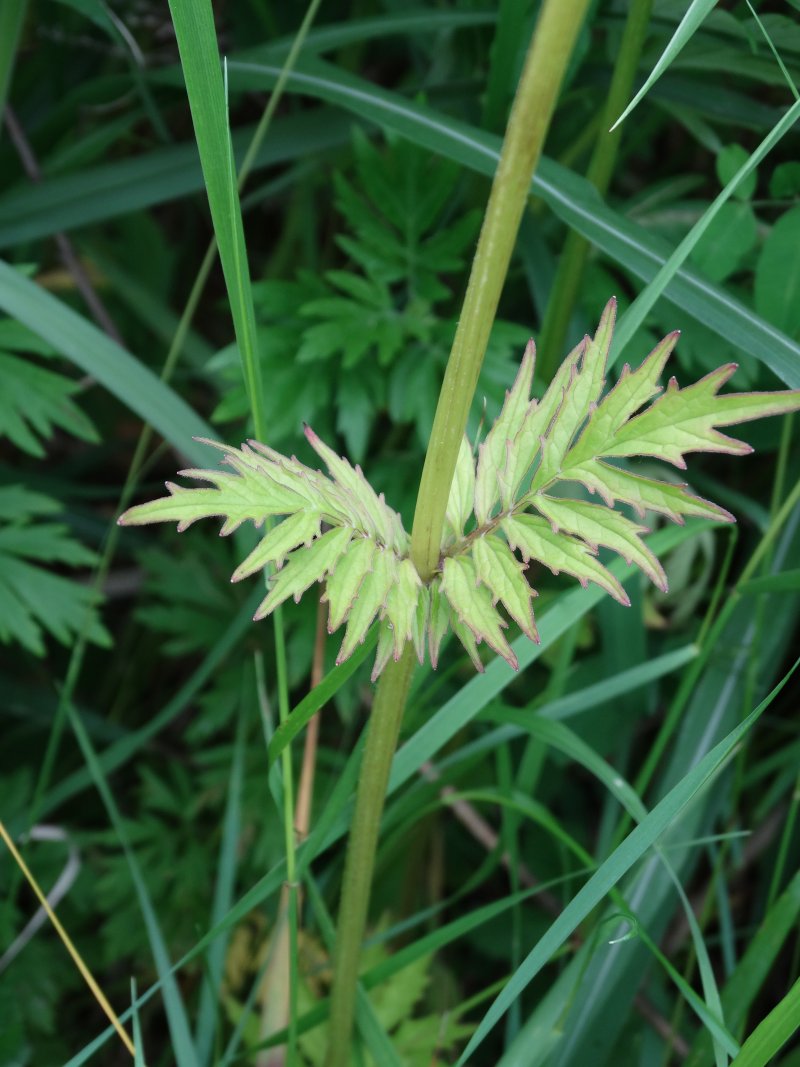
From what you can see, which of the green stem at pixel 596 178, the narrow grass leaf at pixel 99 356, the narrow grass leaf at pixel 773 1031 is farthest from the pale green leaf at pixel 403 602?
the green stem at pixel 596 178

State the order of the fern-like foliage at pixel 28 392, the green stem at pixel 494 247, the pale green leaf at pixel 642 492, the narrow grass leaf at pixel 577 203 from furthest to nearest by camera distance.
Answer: the fern-like foliage at pixel 28 392
the narrow grass leaf at pixel 577 203
the pale green leaf at pixel 642 492
the green stem at pixel 494 247

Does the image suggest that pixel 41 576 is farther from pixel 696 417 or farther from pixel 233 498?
pixel 696 417

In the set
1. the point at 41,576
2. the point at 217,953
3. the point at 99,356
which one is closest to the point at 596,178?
the point at 99,356

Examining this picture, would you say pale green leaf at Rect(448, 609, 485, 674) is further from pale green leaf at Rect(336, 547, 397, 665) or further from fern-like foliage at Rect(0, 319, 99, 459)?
fern-like foliage at Rect(0, 319, 99, 459)

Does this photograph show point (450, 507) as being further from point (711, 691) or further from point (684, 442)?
point (711, 691)

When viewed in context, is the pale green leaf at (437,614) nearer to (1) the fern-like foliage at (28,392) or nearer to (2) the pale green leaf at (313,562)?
(2) the pale green leaf at (313,562)

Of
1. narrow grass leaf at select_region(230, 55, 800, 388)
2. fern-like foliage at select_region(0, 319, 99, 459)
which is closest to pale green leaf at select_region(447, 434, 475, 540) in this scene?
narrow grass leaf at select_region(230, 55, 800, 388)
